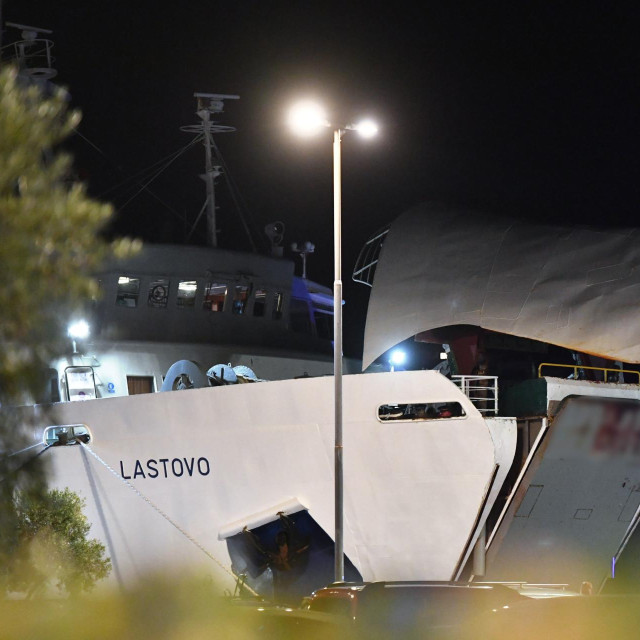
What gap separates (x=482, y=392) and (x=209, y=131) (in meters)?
10.9

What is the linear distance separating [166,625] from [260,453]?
4376 mm

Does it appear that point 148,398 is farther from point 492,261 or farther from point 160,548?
point 492,261

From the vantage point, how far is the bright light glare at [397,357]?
911 inches

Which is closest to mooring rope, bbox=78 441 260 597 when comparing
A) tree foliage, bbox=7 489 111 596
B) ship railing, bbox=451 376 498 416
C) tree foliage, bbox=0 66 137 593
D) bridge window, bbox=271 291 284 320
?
tree foliage, bbox=7 489 111 596

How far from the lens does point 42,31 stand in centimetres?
2403

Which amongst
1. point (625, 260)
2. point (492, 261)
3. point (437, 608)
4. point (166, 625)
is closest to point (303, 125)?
point (492, 261)

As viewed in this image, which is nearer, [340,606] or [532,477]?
[340,606]

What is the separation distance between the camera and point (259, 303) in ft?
79.0

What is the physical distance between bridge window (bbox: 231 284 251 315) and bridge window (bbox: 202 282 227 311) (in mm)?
260

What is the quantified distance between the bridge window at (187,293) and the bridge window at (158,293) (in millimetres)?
276

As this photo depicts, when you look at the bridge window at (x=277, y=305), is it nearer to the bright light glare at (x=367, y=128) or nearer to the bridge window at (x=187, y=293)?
the bridge window at (x=187, y=293)

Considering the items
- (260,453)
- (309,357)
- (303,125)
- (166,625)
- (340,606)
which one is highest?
(303,125)

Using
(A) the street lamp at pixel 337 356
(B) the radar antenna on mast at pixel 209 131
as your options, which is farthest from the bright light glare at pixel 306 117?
(B) the radar antenna on mast at pixel 209 131

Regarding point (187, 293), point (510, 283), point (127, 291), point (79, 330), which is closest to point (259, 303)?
point (187, 293)
